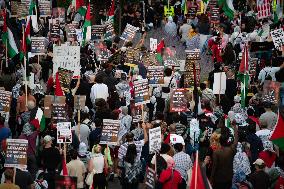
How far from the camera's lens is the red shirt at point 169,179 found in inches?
695

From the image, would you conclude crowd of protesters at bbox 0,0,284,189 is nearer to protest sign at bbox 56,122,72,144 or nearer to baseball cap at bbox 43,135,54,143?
baseball cap at bbox 43,135,54,143

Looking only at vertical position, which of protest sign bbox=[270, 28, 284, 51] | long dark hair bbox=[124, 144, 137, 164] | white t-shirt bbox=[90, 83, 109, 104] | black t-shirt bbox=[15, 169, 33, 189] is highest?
protest sign bbox=[270, 28, 284, 51]

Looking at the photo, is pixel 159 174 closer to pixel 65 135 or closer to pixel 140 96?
pixel 65 135

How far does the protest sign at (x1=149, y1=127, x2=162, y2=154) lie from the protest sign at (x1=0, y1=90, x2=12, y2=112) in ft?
15.5

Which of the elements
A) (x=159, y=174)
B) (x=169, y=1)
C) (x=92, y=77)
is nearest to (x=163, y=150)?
(x=159, y=174)

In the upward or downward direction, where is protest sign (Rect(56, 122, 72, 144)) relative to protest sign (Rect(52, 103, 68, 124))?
downward

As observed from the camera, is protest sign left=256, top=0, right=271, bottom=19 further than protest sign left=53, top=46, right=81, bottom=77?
Yes

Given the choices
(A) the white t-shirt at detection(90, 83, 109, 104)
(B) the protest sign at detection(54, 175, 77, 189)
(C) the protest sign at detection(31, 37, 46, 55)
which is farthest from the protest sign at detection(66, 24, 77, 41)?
(B) the protest sign at detection(54, 175, 77, 189)

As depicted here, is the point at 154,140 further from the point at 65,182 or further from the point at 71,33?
the point at 71,33

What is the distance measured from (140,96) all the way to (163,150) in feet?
11.3

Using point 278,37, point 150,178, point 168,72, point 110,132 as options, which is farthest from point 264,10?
point 150,178

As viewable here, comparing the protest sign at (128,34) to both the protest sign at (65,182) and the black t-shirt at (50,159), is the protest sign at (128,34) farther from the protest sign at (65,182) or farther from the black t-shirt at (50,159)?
the protest sign at (65,182)

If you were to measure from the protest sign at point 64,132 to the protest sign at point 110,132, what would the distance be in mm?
809

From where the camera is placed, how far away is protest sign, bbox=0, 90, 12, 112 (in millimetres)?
22359
